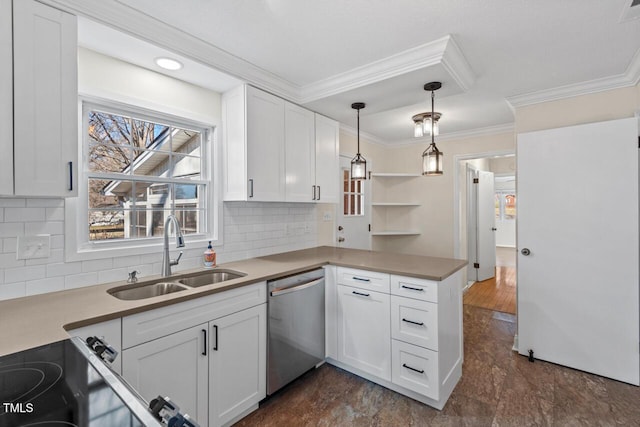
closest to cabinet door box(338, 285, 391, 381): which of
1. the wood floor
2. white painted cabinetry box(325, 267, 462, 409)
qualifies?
white painted cabinetry box(325, 267, 462, 409)

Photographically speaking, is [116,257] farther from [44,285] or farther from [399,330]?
[399,330]

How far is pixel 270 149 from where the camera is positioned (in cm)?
258

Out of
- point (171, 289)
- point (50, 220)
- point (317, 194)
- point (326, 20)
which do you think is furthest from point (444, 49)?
point (50, 220)

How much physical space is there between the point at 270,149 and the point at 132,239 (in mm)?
1210

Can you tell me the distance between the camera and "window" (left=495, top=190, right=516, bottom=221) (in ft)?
30.6

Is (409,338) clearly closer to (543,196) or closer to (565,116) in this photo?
(543,196)

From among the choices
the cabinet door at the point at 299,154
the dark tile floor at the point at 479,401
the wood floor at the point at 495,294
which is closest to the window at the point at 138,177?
the cabinet door at the point at 299,154

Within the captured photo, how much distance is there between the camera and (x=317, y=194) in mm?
3061

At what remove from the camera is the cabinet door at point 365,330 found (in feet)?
7.42

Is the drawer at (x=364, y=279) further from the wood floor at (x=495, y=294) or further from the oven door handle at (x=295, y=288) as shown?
the wood floor at (x=495, y=294)

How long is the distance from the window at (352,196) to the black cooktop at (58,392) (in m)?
3.23

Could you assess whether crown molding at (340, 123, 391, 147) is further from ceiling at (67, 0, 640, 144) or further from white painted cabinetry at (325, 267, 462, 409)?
white painted cabinetry at (325, 267, 462, 409)

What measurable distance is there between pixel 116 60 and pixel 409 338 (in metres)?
2.64

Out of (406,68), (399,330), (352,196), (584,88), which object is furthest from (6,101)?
(584,88)
